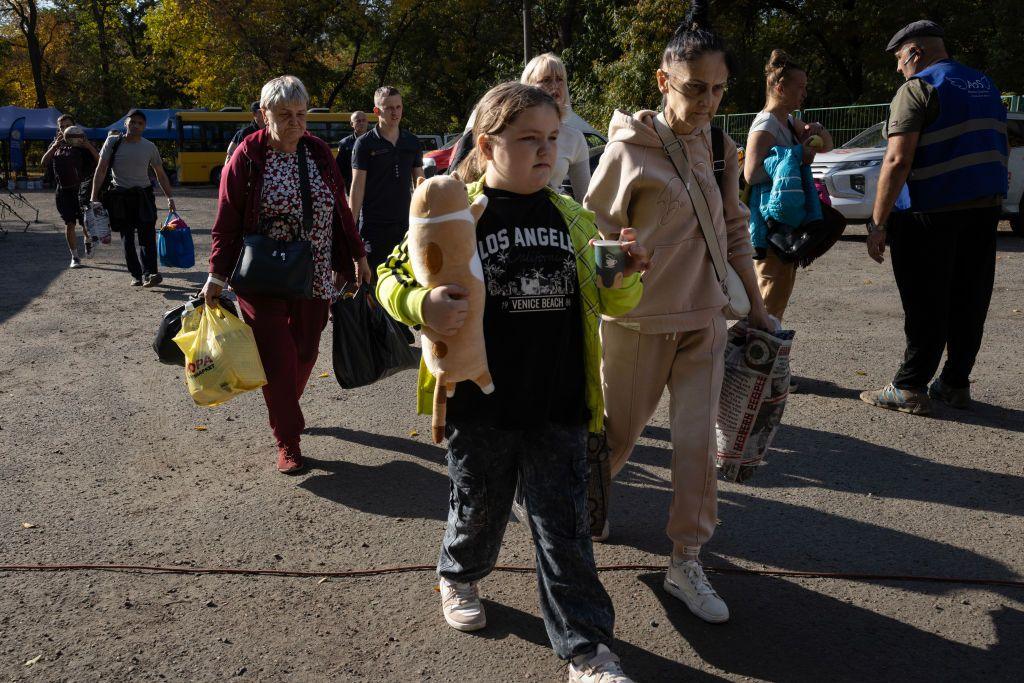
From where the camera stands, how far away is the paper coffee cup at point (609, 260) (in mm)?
2748

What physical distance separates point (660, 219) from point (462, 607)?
5.11ft

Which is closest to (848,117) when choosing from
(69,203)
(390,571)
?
(69,203)

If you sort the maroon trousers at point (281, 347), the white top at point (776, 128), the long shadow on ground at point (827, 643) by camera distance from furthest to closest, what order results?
the white top at point (776, 128)
the maroon trousers at point (281, 347)
the long shadow on ground at point (827, 643)

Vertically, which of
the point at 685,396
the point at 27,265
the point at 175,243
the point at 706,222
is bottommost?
the point at 27,265

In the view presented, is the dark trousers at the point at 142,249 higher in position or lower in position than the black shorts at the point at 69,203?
lower

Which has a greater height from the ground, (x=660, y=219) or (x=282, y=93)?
(x=282, y=93)

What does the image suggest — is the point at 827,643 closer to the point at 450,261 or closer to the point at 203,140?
the point at 450,261

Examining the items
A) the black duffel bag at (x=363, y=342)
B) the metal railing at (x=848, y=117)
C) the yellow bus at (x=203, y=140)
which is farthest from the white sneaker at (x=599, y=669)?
the yellow bus at (x=203, y=140)

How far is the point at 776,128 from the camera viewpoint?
5.69m

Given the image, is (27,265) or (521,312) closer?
(521,312)

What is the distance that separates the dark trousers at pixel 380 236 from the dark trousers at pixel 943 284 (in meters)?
3.50

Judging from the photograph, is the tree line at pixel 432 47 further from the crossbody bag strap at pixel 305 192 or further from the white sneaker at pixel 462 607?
the white sneaker at pixel 462 607

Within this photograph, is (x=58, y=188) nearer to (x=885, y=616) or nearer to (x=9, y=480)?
(x=9, y=480)

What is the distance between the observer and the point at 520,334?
2.89 meters
